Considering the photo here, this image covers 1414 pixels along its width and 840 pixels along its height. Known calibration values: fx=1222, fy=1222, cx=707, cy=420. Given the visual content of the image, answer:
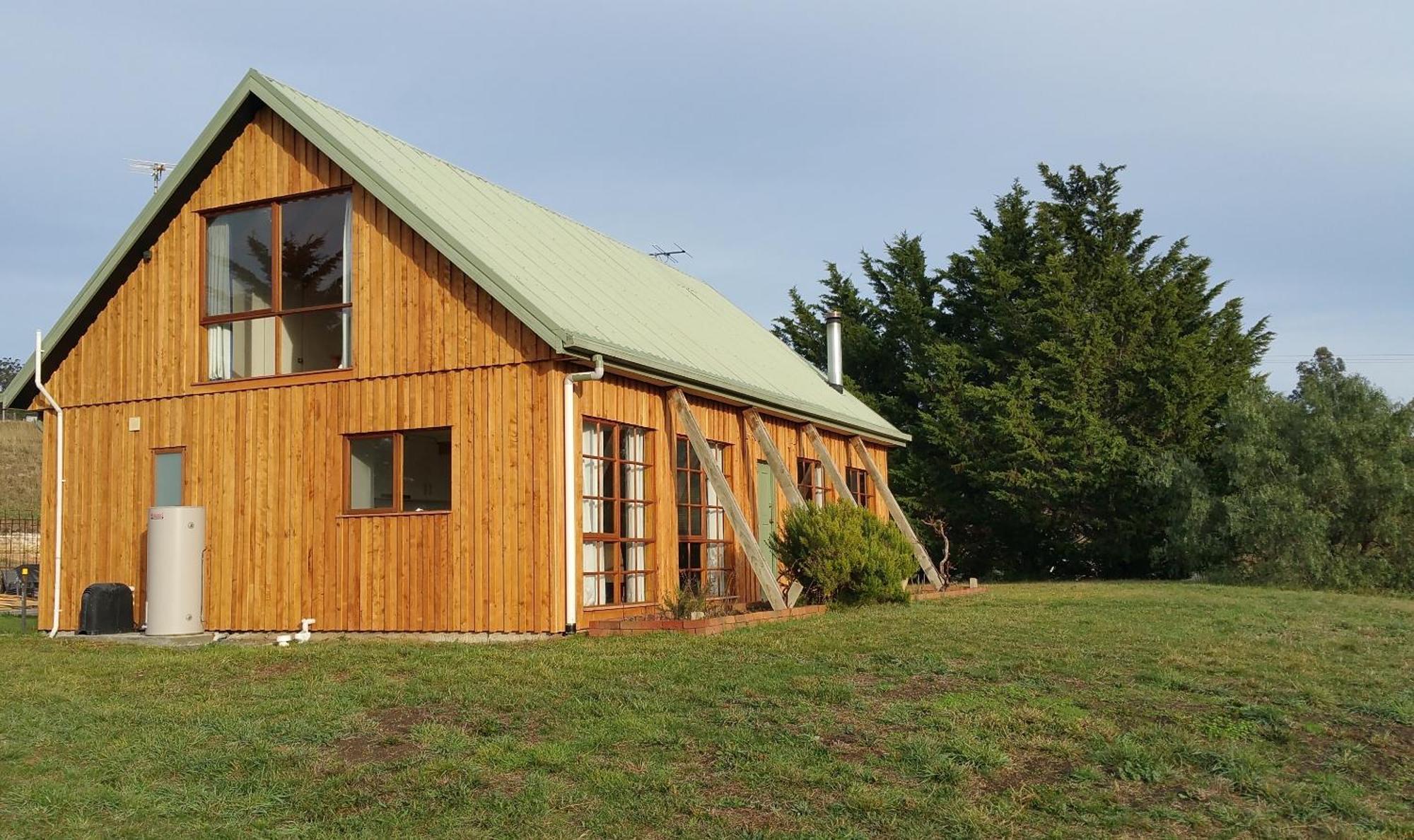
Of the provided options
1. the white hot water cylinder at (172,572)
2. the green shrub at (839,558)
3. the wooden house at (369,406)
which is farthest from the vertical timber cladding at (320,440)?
the green shrub at (839,558)

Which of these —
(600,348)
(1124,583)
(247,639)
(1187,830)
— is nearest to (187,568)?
(247,639)

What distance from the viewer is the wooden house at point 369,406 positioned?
12.0m

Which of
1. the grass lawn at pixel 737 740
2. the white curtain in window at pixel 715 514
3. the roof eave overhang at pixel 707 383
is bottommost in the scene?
the grass lawn at pixel 737 740

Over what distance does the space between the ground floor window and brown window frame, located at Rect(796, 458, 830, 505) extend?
22.4ft

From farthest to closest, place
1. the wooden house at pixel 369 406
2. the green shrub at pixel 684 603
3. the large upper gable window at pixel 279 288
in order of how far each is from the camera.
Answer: the large upper gable window at pixel 279 288 < the green shrub at pixel 684 603 < the wooden house at pixel 369 406

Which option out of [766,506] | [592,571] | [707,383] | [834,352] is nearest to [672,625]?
[592,571]

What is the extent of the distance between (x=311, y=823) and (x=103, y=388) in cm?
1042

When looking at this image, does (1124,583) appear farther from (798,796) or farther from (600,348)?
(798,796)

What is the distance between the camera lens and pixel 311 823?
5832 mm

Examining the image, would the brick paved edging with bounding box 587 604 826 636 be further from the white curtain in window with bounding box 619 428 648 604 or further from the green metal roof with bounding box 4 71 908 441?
the green metal roof with bounding box 4 71 908 441

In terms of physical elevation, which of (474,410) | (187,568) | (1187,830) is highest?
(474,410)

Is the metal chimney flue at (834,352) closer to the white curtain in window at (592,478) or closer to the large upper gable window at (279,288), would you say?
the white curtain in window at (592,478)

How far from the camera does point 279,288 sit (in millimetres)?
13742

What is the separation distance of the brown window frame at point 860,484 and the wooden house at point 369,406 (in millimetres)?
5423
